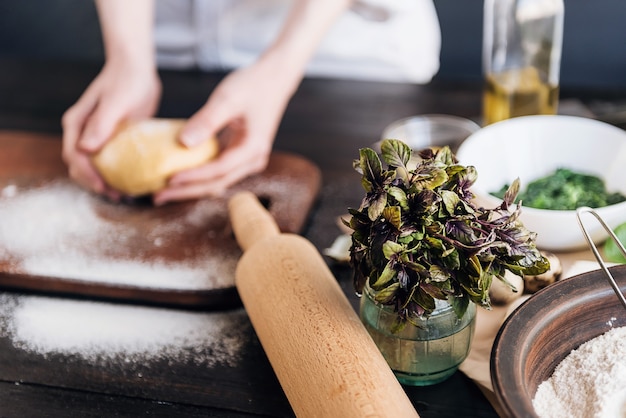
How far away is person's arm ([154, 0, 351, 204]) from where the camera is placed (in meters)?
1.11

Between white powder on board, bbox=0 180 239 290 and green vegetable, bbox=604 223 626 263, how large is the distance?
0.47 m

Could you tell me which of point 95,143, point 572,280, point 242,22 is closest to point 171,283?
point 95,143

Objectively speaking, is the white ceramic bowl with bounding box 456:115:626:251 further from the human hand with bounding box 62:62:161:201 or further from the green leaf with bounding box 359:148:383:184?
the human hand with bounding box 62:62:161:201

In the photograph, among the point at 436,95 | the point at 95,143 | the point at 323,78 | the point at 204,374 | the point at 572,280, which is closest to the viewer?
the point at 572,280

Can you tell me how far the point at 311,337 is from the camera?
2.21 ft

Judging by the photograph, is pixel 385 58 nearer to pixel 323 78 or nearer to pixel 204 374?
pixel 323 78

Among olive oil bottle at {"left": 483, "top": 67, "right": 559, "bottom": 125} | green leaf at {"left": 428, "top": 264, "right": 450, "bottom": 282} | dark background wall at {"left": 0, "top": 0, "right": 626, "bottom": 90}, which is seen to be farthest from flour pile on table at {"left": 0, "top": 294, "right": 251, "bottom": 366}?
dark background wall at {"left": 0, "top": 0, "right": 626, "bottom": 90}

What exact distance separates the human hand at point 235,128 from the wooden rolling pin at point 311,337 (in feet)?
0.96

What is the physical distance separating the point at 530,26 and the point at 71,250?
812 mm

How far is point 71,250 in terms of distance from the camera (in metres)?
1.00

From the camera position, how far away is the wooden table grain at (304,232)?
0.74 metres

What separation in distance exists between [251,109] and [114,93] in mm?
248

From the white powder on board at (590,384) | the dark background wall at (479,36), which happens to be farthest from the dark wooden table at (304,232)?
the dark background wall at (479,36)

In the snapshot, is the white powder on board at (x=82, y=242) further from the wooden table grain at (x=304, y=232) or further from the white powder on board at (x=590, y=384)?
the white powder on board at (x=590, y=384)
